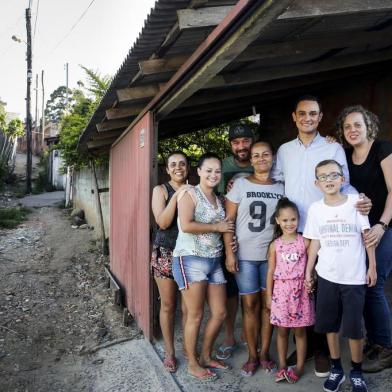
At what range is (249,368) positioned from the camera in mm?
3318

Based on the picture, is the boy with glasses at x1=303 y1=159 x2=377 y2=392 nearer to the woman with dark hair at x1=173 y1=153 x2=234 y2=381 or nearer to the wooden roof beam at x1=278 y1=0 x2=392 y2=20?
the woman with dark hair at x1=173 y1=153 x2=234 y2=381

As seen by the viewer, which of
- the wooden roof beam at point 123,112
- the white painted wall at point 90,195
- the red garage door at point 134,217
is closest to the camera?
the red garage door at point 134,217

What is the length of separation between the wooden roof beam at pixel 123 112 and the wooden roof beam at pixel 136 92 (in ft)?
2.07

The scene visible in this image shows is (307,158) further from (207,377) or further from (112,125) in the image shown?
(112,125)

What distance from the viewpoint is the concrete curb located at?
3330 mm

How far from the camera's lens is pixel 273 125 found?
22.4 feet

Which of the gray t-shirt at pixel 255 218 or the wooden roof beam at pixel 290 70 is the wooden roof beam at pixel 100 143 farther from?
the gray t-shirt at pixel 255 218

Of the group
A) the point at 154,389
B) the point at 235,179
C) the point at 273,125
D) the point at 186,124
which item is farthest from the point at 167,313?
the point at 273,125

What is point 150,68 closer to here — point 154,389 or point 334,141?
point 334,141

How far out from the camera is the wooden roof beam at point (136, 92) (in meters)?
3.78

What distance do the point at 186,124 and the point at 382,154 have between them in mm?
4099

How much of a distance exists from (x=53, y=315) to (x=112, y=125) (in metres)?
2.98

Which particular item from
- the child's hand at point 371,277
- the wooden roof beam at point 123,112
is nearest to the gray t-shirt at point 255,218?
the child's hand at point 371,277

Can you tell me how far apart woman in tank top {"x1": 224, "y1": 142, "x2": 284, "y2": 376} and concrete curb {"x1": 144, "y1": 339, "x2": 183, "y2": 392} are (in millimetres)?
768
